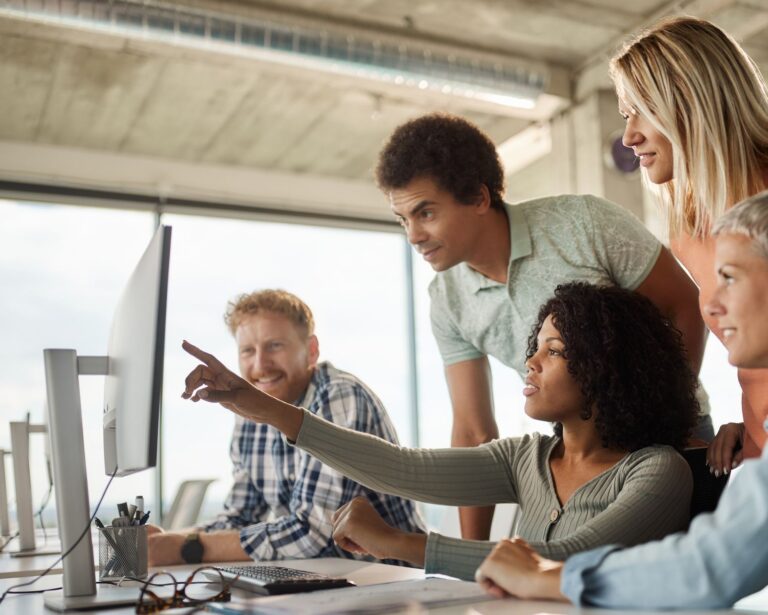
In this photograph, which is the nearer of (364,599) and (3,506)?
(364,599)

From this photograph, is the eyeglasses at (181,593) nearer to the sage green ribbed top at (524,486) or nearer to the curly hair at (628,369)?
the sage green ribbed top at (524,486)

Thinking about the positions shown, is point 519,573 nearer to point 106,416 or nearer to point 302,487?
point 106,416

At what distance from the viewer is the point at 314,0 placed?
4.56 m

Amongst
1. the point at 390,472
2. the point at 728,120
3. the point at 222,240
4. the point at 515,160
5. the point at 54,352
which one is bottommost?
the point at 390,472

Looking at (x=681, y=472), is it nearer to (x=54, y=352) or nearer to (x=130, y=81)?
(x=54, y=352)

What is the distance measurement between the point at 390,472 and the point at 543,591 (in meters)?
0.59

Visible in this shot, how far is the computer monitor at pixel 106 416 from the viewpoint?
126cm

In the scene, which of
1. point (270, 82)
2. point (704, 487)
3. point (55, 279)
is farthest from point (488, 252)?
point (55, 279)

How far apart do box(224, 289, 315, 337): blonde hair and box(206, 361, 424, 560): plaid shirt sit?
0.19 meters

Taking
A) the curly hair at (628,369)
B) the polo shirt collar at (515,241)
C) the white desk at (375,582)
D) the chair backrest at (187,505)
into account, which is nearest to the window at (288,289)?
the chair backrest at (187,505)

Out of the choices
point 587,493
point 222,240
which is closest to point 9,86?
point 222,240

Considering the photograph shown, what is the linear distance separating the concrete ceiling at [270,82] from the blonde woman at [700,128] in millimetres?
2995

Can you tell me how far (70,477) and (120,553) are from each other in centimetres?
30

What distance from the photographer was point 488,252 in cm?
213
